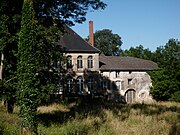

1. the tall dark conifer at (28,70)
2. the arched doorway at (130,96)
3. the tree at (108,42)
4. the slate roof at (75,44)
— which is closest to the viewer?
the tall dark conifer at (28,70)

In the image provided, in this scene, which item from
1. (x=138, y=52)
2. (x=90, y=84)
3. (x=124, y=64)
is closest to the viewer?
(x=90, y=84)

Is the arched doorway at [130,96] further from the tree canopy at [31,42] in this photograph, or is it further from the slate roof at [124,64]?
the tree canopy at [31,42]

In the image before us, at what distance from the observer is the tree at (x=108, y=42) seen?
86.1m

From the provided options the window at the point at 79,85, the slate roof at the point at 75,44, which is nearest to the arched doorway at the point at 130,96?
the window at the point at 79,85

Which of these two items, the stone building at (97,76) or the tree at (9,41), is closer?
the tree at (9,41)

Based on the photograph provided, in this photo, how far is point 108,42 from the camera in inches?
3440

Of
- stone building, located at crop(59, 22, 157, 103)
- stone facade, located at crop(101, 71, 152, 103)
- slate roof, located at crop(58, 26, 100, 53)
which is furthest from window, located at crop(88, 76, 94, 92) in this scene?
slate roof, located at crop(58, 26, 100, 53)

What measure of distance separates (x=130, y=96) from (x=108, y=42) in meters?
45.7

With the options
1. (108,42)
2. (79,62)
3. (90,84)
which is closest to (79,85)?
(90,84)

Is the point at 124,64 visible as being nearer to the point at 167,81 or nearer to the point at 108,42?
the point at 167,81

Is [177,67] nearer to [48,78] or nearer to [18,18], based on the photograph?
[48,78]

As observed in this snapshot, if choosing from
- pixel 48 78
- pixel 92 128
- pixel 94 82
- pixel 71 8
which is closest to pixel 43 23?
pixel 71 8

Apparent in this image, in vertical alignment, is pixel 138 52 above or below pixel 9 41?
above

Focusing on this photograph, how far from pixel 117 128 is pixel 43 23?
6881mm
